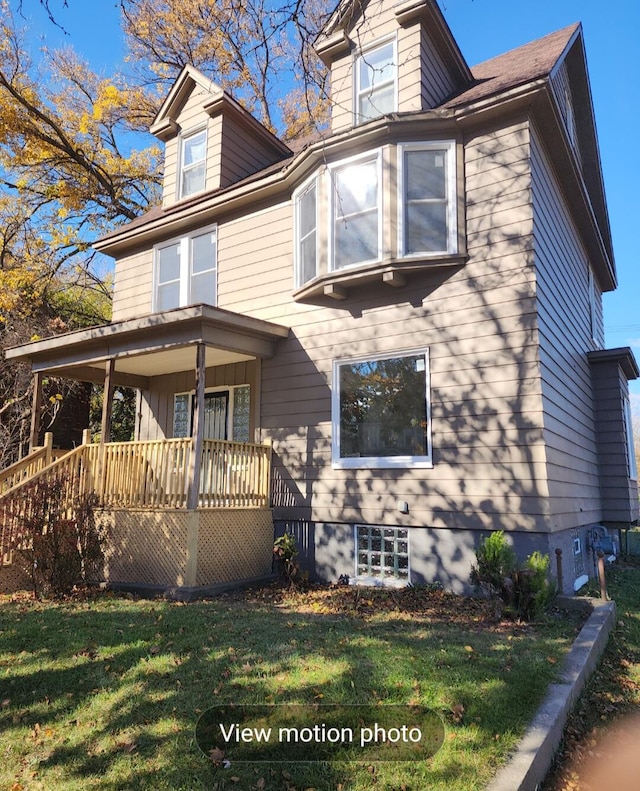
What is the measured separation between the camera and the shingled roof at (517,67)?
7777mm

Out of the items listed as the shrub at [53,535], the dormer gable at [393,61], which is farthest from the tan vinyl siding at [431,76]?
the shrub at [53,535]

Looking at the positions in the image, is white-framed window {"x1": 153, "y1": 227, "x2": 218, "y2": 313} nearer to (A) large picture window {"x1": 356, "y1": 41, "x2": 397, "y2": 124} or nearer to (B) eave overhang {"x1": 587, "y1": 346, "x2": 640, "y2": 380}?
(A) large picture window {"x1": 356, "y1": 41, "x2": 397, "y2": 124}

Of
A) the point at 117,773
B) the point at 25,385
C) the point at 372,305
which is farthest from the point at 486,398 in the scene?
the point at 25,385

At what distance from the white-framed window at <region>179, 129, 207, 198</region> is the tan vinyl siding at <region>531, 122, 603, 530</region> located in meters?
6.81

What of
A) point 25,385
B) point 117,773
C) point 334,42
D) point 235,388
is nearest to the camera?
point 117,773

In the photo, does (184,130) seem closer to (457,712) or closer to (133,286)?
(133,286)

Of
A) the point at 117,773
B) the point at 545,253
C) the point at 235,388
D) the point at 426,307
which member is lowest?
the point at 117,773

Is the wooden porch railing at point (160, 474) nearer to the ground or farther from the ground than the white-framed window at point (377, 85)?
nearer to the ground

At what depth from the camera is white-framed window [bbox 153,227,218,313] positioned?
1095 cm

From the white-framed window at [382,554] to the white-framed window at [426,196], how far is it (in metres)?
3.92

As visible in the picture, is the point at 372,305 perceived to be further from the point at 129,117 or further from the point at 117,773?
the point at 129,117

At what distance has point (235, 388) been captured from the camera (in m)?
10.5

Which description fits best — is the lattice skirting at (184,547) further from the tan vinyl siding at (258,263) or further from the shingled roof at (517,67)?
the shingled roof at (517,67)

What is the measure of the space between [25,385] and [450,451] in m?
13.4
